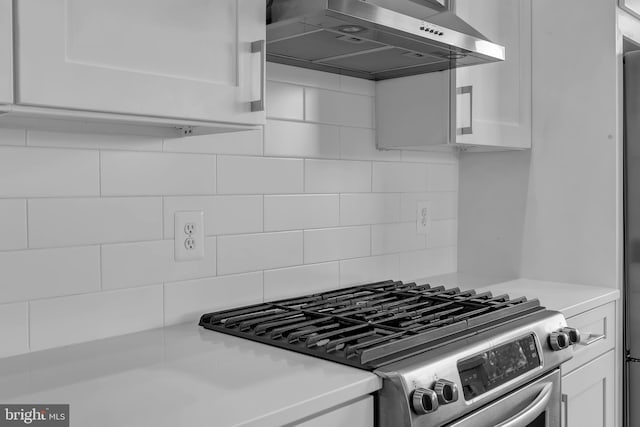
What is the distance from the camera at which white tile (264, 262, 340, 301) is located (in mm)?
1838

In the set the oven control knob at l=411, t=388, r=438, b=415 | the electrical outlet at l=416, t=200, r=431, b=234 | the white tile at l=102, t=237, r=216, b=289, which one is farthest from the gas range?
the electrical outlet at l=416, t=200, r=431, b=234

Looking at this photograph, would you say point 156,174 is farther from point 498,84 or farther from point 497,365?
point 498,84

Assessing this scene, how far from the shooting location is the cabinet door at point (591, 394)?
1843 mm

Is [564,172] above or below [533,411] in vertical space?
above

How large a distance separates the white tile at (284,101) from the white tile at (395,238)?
519mm

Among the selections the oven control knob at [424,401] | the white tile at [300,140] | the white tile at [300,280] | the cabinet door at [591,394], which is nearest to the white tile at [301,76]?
the white tile at [300,140]

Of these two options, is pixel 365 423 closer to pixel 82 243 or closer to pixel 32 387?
pixel 32 387

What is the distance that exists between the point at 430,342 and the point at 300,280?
2.11ft

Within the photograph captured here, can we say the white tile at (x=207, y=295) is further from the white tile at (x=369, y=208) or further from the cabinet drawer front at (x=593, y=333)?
the cabinet drawer front at (x=593, y=333)

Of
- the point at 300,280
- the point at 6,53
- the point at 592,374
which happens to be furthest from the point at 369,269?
the point at 6,53

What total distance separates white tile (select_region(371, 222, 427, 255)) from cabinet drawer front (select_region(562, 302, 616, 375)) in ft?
2.10

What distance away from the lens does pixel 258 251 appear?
1798 mm

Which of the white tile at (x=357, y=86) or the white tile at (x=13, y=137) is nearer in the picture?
the white tile at (x=13, y=137)

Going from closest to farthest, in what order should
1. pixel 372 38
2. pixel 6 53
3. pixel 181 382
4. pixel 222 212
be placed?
pixel 6 53
pixel 181 382
pixel 372 38
pixel 222 212
